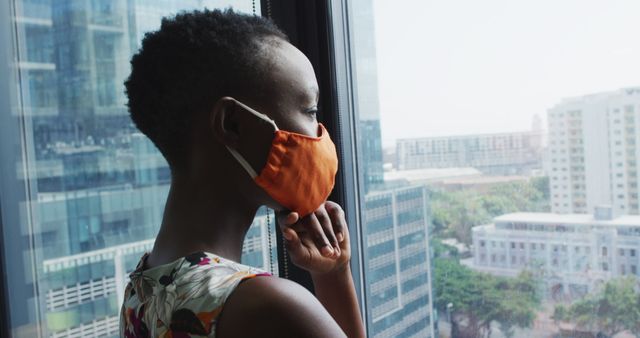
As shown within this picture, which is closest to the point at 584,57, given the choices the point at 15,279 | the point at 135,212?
the point at 135,212

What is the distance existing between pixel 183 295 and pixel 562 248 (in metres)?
0.64

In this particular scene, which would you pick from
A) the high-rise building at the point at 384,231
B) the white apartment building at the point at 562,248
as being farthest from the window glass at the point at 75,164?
the white apartment building at the point at 562,248

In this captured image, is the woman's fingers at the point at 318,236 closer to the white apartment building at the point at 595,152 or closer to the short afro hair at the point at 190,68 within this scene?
the short afro hair at the point at 190,68

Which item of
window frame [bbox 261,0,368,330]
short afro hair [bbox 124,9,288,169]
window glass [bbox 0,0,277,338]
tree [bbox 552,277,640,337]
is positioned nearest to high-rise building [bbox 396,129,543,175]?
window frame [bbox 261,0,368,330]

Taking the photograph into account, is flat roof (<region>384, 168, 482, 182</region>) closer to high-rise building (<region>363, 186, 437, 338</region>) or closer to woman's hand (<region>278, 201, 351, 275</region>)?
high-rise building (<region>363, 186, 437, 338</region>)

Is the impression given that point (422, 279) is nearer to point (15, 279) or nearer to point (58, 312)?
point (58, 312)

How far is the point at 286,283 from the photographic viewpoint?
78cm

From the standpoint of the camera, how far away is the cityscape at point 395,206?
104cm

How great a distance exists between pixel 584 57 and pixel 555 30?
0.07 meters

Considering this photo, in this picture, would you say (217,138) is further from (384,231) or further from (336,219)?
(384,231)

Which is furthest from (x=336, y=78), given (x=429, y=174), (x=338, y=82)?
(x=429, y=174)

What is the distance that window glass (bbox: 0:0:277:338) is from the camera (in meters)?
1.80

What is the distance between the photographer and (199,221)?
2.98 ft

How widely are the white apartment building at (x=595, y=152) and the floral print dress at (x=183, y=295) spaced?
0.56 metres
